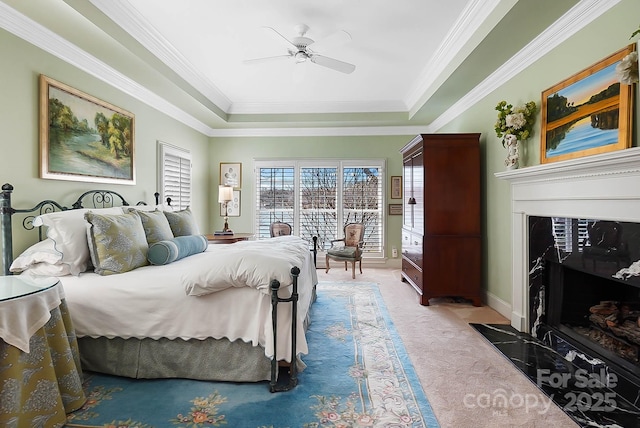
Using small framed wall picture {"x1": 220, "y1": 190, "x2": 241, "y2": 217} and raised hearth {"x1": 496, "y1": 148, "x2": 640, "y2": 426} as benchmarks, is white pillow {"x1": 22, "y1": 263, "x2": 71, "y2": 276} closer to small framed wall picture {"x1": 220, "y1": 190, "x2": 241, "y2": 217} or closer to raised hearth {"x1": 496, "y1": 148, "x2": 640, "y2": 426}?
raised hearth {"x1": 496, "y1": 148, "x2": 640, "y2": 426}

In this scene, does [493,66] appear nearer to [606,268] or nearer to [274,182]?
[606,268]

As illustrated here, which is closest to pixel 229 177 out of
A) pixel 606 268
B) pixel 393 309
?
pixel 393 309

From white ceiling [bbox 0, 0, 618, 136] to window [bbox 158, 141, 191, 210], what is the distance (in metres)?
0.56

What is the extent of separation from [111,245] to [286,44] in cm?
259

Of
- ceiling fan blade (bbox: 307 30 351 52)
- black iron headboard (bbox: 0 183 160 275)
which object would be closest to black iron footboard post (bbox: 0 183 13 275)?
black iron headboard (bbox: 0 183 160 275)

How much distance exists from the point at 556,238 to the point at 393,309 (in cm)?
182

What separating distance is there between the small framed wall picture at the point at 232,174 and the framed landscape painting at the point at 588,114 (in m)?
4.88

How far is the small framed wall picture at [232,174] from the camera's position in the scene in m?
6.43

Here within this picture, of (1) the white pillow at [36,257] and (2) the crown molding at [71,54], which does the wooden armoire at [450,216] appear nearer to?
(2) the crown molding at [71,54]

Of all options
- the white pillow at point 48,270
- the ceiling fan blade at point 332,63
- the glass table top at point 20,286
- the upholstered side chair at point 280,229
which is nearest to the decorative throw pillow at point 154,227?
the white pillow at point 48,270

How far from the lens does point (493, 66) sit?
3555 mm

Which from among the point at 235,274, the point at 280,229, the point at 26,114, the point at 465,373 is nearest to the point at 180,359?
the point at 235,274

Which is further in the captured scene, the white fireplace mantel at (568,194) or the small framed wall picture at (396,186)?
the small framed wall picture at (396,186)

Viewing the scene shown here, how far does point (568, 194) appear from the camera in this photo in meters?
2.57
